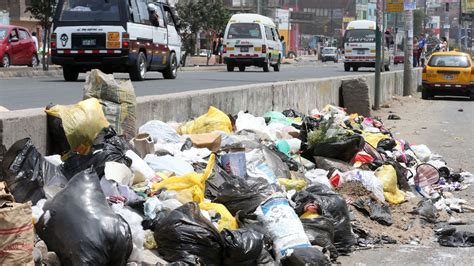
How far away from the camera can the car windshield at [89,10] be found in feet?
64.4

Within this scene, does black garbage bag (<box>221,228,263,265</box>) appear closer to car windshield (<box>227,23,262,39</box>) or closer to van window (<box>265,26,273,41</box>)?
car windshield (<box>227,23,262,39</box>)

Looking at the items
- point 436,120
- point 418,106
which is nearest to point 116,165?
point 436,120

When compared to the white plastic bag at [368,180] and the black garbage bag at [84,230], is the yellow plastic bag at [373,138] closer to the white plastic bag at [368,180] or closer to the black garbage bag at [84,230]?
the white plastic bag at [368,180]

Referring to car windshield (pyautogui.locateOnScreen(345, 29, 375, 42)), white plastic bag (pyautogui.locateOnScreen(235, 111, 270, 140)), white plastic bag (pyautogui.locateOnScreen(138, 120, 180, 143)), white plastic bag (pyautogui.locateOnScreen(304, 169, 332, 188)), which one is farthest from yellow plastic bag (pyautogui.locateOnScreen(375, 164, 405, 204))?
car windshield (pyautogui.locateOnScreen(345, 29, 375, 42))

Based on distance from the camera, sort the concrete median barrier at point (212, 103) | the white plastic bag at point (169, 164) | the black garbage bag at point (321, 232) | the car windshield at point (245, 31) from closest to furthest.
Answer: the concrete median barrier at point (212, 103), the black garbage bag at point (321, 232), the white plastic bag at point (169, 164), the car windshield at point (245, 31)

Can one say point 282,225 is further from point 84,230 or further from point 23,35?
point 23,35

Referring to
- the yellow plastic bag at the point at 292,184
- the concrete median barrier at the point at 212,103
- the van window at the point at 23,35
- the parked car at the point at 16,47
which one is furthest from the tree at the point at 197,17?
the yellow plastic bag at the point at 292,184

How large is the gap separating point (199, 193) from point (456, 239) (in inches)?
Result: 97.9

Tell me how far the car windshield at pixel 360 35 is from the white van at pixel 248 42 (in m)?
8.35

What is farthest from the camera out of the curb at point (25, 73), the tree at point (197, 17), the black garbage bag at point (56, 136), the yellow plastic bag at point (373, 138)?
the tree at point (197, 17)

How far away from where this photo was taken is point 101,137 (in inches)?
263

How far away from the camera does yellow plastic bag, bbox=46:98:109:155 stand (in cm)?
657

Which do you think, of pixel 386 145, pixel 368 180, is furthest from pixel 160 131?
pixel 386 145

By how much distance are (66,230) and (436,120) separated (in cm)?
1549
